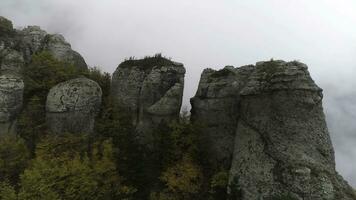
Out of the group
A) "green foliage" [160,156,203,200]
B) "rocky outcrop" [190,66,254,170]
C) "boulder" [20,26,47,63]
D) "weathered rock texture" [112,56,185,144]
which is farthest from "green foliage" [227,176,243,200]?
"boulder" [20,26,47,63]

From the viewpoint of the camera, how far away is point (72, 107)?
4288 cm

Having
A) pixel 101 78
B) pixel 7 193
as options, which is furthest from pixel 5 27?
pixel 7 193

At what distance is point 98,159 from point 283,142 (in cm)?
1514

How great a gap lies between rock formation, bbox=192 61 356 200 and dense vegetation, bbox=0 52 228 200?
3409 mm

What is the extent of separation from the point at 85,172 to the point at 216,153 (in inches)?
472

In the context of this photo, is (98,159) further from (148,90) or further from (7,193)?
(148,90)

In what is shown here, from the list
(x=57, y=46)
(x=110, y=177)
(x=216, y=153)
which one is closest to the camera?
(x=110, y=177)

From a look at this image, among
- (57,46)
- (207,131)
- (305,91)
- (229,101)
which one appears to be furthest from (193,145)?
(57,46)

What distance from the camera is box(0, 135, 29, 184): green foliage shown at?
123 ft

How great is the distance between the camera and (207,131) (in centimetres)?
4431

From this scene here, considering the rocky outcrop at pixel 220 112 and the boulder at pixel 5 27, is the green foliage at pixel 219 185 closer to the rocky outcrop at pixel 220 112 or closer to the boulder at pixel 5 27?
the rocky outcrop at pixel 220 112

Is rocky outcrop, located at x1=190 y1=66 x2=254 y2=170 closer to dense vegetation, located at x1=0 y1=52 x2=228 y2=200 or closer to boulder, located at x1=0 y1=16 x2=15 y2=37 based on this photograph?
dense vegetation, located at x1=0 y1=52 x2=228 y2=200

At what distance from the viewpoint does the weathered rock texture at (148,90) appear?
46.2 m

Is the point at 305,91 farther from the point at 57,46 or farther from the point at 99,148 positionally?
the point at 57,46
